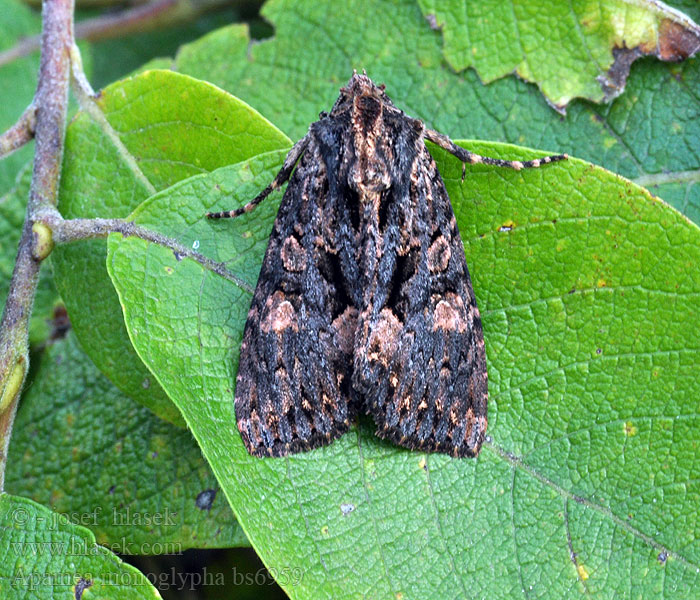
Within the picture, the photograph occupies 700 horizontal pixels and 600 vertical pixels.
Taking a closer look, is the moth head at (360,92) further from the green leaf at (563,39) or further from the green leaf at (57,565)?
the green leaf at (57,565)

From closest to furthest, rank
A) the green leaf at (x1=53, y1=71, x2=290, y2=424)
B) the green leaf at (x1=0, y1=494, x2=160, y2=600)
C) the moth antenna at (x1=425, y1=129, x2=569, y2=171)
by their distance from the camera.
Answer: the green leaf at (x1=0, y1=494, x2=160, y2=600) < the moth antenna at (x1=425, y1=129, x2=569, y2=171) < the green leaf at (x1=53, y1=71, x2=290, y2=424)

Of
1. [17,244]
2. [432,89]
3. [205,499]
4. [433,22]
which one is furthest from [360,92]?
[17,244]

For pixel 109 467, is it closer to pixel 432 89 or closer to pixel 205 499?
pixel 205 499

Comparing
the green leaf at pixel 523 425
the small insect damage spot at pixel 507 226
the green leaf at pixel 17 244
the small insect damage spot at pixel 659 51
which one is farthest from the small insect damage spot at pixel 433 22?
the green leaf at pixel 17 244

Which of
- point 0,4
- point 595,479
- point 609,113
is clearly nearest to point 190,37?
point 0,4

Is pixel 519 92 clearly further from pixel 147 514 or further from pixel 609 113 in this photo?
pixel 147 514

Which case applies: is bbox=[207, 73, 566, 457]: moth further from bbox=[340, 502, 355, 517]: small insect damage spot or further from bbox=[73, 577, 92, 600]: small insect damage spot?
bbox=[73, 577, 92, 600]: small insect damage spot

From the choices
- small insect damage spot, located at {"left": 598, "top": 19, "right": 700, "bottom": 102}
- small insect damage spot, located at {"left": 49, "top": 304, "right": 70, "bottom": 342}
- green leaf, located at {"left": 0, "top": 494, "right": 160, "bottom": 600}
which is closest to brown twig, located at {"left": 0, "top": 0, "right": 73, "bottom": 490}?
green leaf, located at {"left": 0, "top": 494, "right": 160, "bottom": 600}

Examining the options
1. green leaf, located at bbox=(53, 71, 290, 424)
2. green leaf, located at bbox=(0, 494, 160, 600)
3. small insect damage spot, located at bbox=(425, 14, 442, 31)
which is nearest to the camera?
green leaf, located at bbox=(0, 494, 160, 600)
